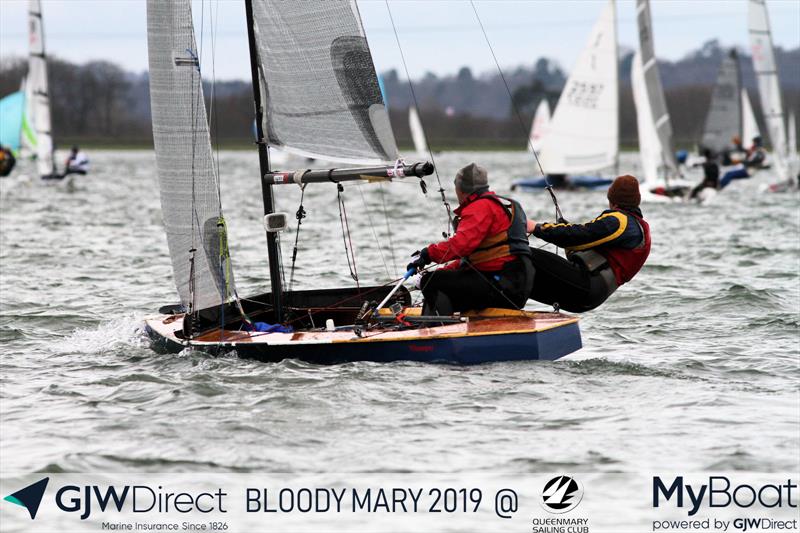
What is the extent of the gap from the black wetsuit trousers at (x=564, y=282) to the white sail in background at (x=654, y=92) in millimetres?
20418

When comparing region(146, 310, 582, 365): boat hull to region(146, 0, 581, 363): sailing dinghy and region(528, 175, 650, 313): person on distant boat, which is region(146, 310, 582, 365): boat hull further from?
region(528, 175, 650, 313): person on distant boat

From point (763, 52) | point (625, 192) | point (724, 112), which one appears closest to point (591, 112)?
point (763, 52)

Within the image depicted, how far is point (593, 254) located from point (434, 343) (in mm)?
1461

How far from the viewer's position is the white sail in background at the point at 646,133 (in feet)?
92.3

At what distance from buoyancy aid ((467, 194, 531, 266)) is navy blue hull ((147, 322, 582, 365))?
0.61 metres

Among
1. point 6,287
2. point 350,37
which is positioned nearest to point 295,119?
point 350,37

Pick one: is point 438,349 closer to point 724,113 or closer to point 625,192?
point 625,192

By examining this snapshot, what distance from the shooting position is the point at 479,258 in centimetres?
787

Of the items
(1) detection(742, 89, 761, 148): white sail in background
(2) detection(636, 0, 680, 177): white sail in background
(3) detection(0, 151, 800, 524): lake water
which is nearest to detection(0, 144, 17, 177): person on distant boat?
(2) detection(636, 0, 680, 177): white sail in background

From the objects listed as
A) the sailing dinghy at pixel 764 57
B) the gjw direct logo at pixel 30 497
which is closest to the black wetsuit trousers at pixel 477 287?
the gjw direct logo at pixel 30 497

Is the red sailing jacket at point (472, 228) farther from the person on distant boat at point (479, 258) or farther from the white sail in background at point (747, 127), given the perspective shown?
the white sail in background at point (747, 127)

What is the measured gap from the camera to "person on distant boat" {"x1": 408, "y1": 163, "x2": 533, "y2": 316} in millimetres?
7719

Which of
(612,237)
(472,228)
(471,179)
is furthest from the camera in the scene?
(612,237)

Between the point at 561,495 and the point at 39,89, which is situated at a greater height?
the point at 39,89
